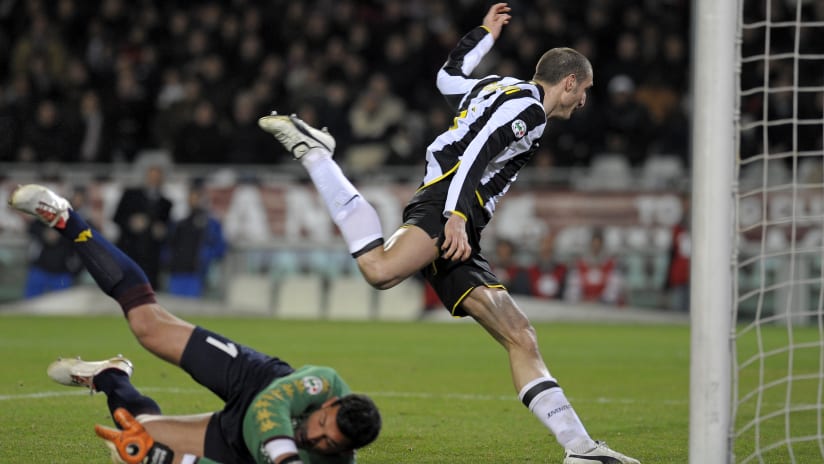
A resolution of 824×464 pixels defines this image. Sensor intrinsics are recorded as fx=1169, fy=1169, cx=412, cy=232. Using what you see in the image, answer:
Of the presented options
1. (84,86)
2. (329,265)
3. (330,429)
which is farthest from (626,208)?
(330,429)

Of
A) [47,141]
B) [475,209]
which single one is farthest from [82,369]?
[47,141]

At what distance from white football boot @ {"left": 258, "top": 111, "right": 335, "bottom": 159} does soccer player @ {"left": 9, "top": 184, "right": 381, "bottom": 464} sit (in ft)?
3.77

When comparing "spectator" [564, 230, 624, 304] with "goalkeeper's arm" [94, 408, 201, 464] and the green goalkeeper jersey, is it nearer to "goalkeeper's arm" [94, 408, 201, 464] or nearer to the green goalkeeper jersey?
the green goalkeeper jersey

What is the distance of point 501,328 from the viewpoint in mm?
6277

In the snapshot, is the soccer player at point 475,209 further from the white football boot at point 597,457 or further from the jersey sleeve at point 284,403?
the jersey sleeve at point 284,403

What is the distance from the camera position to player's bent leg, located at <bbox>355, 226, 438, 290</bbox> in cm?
610

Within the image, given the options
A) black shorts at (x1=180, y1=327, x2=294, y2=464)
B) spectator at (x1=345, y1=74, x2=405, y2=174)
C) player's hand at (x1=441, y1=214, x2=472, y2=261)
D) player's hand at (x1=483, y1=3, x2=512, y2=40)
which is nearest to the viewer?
black shorts at (x1=180, y1=327, x2=294, y2=464)

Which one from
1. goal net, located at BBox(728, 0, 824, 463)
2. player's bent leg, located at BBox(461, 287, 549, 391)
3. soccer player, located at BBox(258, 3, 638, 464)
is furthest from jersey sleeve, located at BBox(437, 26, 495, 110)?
goal net, located at BBox(728, 0, 824, 463)

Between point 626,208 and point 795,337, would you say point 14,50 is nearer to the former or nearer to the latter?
point 626,208

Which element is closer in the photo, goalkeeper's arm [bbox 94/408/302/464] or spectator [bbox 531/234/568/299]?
goalkeeper's arm [bbox 94/408/302/464]

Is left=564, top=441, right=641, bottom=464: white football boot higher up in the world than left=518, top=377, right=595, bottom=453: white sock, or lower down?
lower down

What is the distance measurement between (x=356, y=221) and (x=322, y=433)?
1.61 meters

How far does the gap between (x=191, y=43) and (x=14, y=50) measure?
3274mm

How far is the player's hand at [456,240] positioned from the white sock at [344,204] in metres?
0.40
